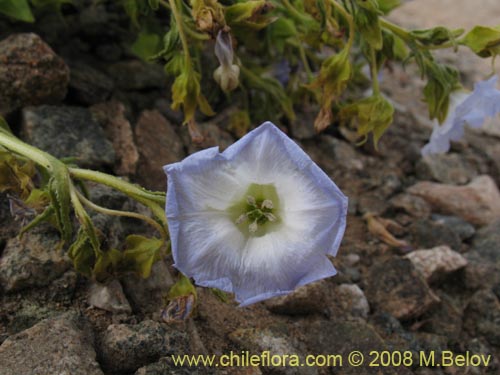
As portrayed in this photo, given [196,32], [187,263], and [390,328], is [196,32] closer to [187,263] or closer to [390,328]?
[187,263]

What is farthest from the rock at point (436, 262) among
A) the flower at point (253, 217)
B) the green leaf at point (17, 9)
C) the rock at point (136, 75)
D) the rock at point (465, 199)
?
the green leaf at point (17, 9)

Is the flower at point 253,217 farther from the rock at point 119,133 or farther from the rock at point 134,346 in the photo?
the rock at point 119,133

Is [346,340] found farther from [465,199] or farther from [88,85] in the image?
[88,85]

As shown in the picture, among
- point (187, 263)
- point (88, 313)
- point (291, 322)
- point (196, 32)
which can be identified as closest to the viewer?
point (187, 263)

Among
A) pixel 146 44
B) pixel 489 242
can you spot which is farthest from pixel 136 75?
pixel 489 242

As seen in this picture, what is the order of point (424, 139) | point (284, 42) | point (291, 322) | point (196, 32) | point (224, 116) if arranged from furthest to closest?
point (424, 139) < point (224, 116) < point (284, 42) < point (196, 32) < point (291, 322)

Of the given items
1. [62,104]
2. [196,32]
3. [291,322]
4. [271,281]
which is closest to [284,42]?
[196,32]

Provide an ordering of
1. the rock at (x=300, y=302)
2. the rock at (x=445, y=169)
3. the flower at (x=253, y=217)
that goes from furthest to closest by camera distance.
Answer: the rock at (x=445, y=169) → the rock at (x=300, y=302) → the flower at (x=253, y=217)

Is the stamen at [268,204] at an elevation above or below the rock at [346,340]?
above
